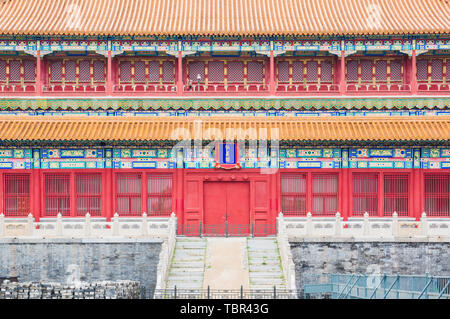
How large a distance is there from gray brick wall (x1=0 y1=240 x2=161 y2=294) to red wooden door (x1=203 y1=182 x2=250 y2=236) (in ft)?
18.1

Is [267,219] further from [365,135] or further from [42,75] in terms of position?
[42,75]

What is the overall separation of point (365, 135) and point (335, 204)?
3758 mm

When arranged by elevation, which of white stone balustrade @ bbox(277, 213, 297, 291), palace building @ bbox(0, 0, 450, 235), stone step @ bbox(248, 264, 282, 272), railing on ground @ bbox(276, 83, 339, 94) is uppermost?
railing on ground @ bbox(276, 83, 339, 94)

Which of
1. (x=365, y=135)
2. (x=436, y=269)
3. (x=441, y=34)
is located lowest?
(x=436, y=269)

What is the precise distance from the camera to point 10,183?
32156mm

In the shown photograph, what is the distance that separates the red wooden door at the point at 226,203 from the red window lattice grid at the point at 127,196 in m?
3.35

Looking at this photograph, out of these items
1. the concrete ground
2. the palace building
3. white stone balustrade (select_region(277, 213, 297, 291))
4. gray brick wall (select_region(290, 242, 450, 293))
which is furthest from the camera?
the palace building

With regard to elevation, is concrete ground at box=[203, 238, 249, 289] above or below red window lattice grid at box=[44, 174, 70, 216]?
below

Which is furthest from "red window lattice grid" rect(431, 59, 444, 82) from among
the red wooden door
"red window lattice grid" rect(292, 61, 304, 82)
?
the red wooden door

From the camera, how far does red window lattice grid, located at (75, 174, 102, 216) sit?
32.1 meters

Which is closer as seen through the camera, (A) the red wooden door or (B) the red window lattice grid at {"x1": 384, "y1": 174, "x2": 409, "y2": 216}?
(A) the red wooden door

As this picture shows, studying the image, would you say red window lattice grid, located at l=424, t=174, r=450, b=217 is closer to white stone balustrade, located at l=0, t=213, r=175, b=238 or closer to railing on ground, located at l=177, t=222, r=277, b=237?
railing on ground, located at l=177, t=222, r=277, b=237

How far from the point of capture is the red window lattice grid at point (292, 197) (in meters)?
32.2
